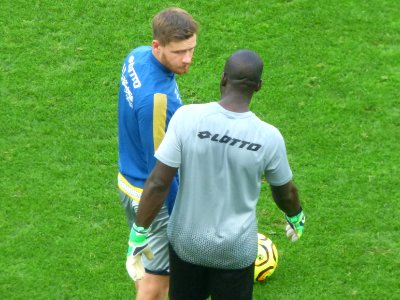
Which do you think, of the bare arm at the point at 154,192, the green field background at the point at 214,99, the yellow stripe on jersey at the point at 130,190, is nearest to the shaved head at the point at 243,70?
the bare arm at the point at 154,192

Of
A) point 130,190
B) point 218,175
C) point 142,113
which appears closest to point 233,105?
point 218,175

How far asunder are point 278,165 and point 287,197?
13.0 inches

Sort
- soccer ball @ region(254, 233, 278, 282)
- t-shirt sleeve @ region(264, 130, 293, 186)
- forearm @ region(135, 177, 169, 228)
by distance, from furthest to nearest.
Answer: soccer ball @ region(254, 233, 278, 282) → forearm @ region(135, 177, 169, 228) → t-shirt sleeve @ region(264, 130, 293, 186)

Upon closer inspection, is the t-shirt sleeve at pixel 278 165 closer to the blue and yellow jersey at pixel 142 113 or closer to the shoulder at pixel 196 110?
the shoulder at pixel 196 110

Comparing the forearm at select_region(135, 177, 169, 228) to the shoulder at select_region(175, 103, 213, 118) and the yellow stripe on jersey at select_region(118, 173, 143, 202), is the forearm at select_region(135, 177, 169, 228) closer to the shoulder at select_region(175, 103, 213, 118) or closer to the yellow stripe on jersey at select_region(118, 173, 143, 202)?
the shoulder at select_region(175, 103, 213, 118)

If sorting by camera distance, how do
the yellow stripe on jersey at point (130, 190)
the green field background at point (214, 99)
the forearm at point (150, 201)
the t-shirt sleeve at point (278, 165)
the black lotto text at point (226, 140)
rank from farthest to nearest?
1. the green field background at point (214, 99)
2. the yellow stripe on jersey at point (130, 190)
3. the forearm at point (150, 201)
4. the t-shirt sleeve at point (278, 165)
5. the black lotto text at point (226, 140)

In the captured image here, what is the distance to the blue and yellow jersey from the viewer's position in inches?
241

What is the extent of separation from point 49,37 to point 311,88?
323 cm

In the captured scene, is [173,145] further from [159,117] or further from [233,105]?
[159,117]

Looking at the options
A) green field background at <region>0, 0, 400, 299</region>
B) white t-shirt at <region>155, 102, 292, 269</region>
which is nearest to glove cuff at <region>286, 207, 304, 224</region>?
white t-shirt at <region>155, 102, 292, 269</region>

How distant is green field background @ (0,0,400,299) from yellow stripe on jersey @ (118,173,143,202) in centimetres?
129

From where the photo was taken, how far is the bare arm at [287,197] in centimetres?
584

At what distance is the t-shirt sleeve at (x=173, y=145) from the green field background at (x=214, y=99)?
2.34 metres

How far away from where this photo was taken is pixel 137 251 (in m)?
6.09
